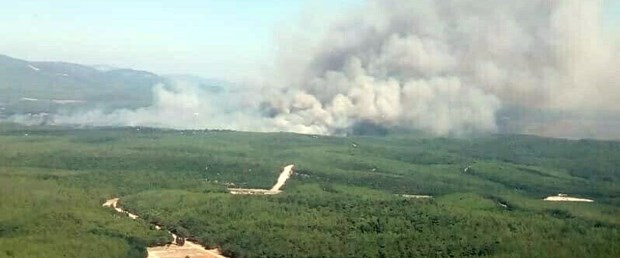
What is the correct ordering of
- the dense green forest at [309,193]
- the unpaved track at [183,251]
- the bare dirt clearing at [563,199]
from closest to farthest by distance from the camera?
the dense green forest at [309,193], the unpaved track at [183,251], the bare dirt clearing at [563,199]

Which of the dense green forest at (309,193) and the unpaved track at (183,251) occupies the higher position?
the dense green forest at (309,193)

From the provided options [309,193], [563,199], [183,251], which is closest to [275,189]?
[309,193]

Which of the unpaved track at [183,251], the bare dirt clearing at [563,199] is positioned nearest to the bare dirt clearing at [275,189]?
the unpaved track at [183,251]

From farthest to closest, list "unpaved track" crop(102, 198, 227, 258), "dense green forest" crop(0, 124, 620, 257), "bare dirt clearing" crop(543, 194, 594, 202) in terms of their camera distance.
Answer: "bare dirt clearing" crop(543, 194, 594, 202)
"unpaved track" crop(102, 198, 227, 258)
"dense green forest" crop(0, 124, 620, 257)

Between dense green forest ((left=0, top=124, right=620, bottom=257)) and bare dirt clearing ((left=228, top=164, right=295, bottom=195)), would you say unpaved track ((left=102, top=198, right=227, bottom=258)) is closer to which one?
dense green forest ((left=0, top=124, right=620, bottom=257))

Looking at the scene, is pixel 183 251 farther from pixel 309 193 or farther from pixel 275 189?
pixel 275 189

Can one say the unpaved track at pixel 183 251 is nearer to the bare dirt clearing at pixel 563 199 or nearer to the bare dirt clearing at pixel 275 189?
the bare dirt clearing at pixel 275 189

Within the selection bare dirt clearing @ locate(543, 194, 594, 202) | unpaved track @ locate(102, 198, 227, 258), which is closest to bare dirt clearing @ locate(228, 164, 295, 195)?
unpaved track @ locate(102, 198, 227, 258)

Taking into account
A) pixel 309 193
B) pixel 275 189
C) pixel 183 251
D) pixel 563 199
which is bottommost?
pixel 183 251
